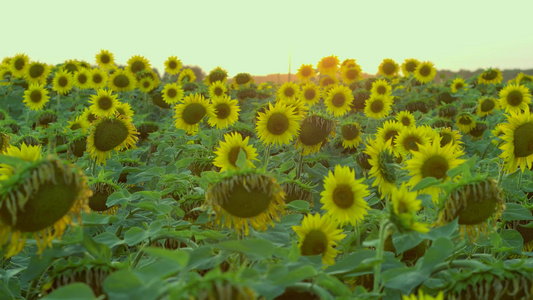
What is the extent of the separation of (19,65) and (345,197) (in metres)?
8.72

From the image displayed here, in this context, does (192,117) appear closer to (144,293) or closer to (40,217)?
(40,217)

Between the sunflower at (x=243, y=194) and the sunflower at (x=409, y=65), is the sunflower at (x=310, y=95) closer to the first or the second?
the sunflower at (x=409, y=65)

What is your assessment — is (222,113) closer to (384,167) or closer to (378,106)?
(384,167)

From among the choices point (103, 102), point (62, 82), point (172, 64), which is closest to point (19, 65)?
point (62, 82)

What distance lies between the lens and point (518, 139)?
2801 millimetres

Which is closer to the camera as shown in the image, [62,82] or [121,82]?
[62,82]

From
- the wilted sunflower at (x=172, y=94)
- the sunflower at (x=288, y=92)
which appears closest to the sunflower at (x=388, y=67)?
the sunflower at (x=288, y=92)

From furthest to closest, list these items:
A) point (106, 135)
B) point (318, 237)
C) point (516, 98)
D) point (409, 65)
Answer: point (409, 65), point (516, 98), point (106, 135), point (318, 237)

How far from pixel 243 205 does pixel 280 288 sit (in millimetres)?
444

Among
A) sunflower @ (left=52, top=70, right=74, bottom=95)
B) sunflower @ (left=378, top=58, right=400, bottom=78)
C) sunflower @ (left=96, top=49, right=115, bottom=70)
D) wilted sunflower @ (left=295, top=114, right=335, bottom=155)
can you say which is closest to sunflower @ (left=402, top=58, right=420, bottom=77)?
sunflower @ (left=378, top=58, right=400, bottom=78)

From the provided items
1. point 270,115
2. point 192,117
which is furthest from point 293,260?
point 192,117

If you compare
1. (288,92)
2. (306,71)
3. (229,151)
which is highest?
(306,71)

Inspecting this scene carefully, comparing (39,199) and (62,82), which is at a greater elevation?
(62,82)

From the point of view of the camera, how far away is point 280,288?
118 cm
